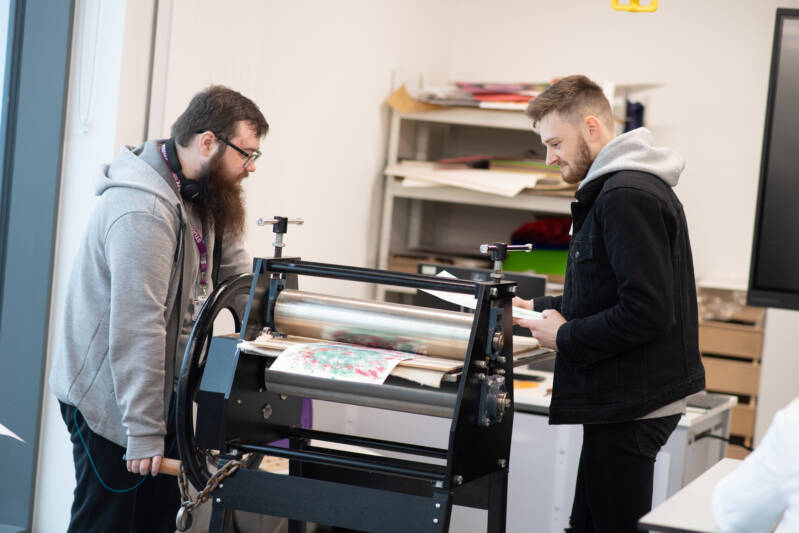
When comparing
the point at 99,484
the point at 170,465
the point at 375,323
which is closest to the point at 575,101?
the point at 375,323

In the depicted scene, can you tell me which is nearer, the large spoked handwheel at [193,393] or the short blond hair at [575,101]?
the large spoked handwheel at [193,393]

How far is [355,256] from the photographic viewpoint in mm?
4066

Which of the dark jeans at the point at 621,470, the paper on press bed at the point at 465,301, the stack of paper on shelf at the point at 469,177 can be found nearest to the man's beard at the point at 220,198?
the paper on press bed at the point at 465,301

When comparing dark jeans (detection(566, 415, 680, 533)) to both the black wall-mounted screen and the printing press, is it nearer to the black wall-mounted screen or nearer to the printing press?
the printing press

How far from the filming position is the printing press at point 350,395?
4.75 ft

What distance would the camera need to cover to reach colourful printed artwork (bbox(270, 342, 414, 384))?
145 cm

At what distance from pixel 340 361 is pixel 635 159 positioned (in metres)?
0.73

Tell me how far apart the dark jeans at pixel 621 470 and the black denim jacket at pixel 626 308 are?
42mm

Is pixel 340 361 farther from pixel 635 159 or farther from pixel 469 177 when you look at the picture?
pixel 469 177

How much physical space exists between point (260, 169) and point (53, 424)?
1.07m

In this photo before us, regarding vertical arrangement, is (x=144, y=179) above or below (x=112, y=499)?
above

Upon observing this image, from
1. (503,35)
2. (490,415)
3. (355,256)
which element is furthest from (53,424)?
(503,35)

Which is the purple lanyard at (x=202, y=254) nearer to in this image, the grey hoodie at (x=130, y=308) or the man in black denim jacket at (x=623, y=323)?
the grey hoodie at (x=130, y=308)

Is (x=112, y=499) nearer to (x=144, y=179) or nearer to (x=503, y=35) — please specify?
(x=144, y=179)
